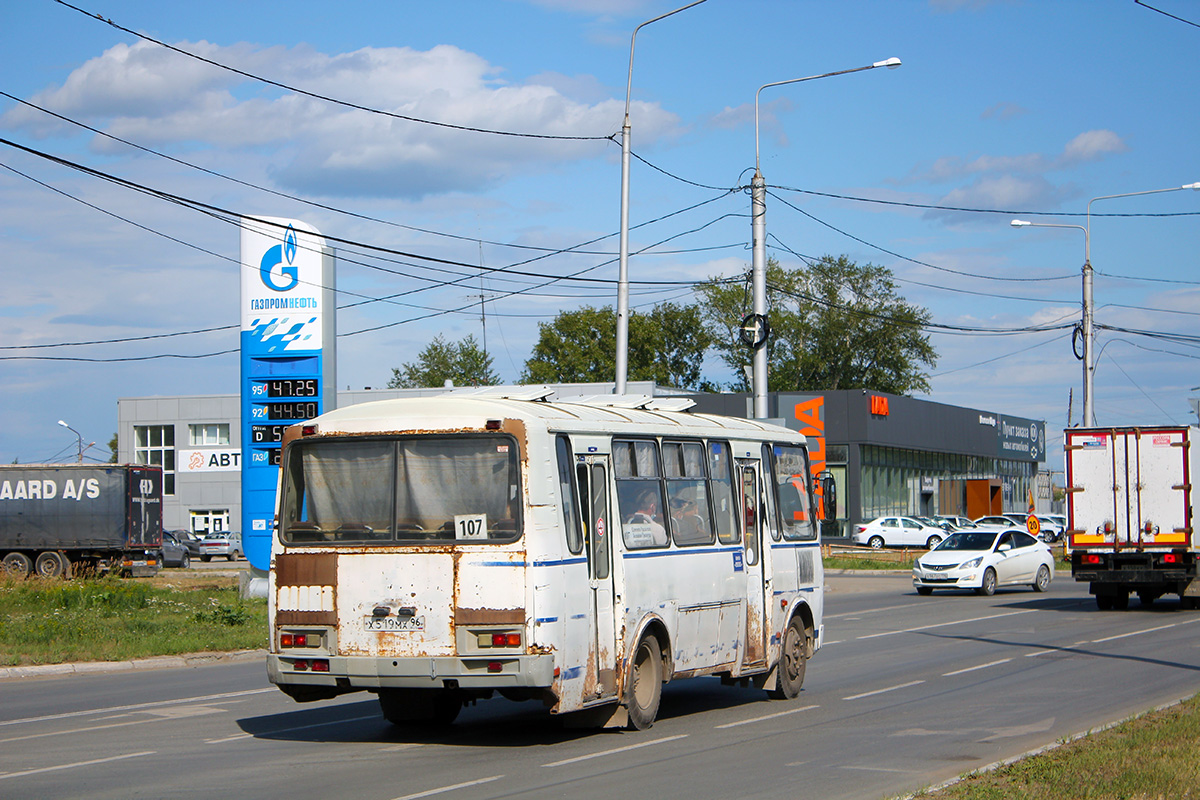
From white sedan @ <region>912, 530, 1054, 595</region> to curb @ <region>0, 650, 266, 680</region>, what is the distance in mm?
18052

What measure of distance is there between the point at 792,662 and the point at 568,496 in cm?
459

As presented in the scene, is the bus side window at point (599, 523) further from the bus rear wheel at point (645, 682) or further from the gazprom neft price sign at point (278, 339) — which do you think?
the gazprom neft price sign at point (278, 339)

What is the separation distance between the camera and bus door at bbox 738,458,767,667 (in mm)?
13258

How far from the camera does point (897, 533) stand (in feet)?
194

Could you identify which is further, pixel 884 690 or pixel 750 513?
pixel 884 690

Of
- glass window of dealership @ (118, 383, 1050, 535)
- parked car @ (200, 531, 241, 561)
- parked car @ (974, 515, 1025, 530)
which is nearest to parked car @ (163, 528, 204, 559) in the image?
parked car @ (200, 531, 241, 561)

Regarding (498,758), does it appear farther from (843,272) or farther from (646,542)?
(843,272)

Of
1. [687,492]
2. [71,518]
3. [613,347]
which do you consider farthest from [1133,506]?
[613,347]

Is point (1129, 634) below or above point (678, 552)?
below

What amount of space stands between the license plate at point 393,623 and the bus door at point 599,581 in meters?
1.41

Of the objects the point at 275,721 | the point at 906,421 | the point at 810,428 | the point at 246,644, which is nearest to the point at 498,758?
the point at 275,721

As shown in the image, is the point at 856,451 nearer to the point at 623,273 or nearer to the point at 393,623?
the point at 623,273

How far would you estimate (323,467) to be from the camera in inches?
429

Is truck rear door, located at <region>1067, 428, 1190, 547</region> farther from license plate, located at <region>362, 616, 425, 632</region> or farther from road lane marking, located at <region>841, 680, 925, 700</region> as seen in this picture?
license plate, located at <region>362, 616, 425, 632</region>
